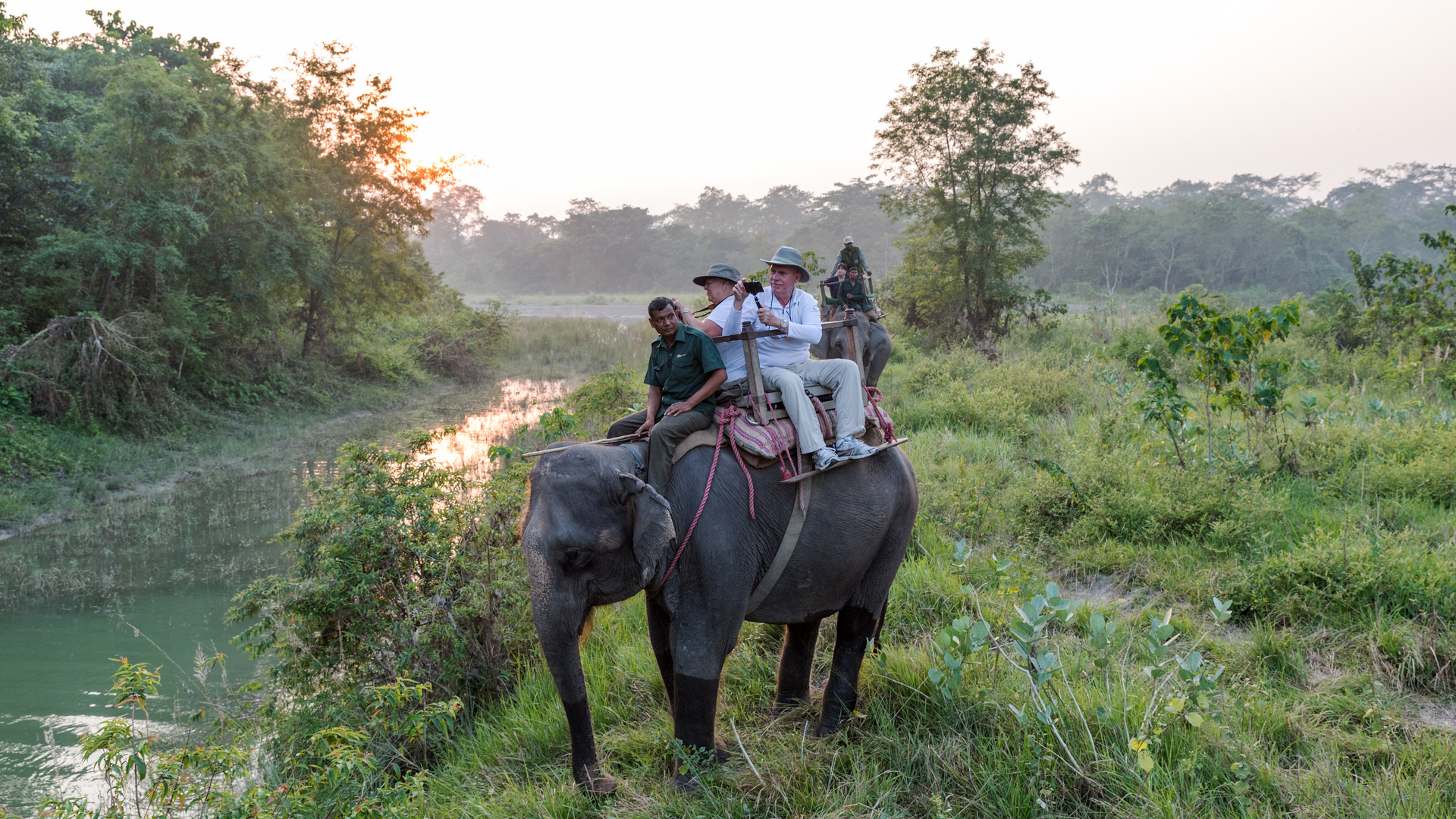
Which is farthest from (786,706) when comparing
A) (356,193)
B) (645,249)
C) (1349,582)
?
(645,249)

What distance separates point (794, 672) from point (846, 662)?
0.37 metres

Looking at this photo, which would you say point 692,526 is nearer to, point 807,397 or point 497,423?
Answer: point 807,397

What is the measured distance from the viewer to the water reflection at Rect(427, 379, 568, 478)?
1305 centimetres

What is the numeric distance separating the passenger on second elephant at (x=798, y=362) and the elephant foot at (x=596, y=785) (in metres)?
1.67

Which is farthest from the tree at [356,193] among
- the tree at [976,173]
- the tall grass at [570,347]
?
the tree at [976,173]

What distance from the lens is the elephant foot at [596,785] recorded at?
367cm

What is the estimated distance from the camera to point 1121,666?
4.25m

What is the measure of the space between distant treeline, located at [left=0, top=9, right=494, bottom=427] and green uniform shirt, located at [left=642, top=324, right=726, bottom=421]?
13.4 metres

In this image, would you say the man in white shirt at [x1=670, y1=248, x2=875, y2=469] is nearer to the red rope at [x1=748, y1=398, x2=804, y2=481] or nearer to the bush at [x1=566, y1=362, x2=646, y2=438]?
the red rope at [x1=748, y1=398, x2=804, y2=481]

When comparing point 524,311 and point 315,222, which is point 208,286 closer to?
point 315,222

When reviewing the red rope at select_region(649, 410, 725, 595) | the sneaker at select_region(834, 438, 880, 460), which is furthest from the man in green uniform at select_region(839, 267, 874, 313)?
the red rope at select_region(649, 410, 725, 595)

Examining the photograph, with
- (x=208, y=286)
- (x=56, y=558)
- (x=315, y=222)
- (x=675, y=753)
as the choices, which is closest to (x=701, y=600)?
(x=675, y=753)

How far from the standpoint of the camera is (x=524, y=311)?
44750 millimetres

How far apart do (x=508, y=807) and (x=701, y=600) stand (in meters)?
1.37
